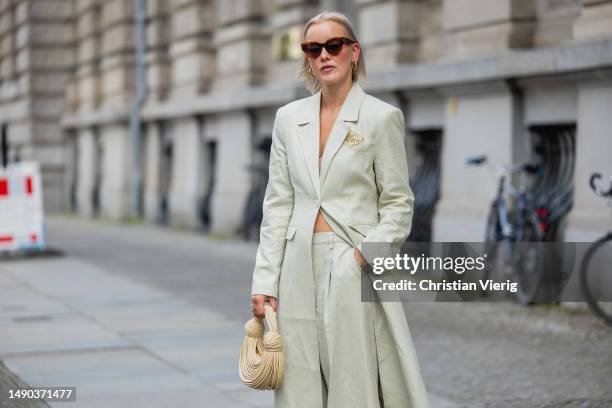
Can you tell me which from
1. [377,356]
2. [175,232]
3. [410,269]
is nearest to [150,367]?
[410,269]

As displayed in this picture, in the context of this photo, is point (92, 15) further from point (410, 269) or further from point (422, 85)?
point (410, 269)

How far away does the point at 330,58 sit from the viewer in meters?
4.25

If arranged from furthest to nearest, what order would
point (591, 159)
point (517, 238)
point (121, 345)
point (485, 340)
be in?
point (517, 238) → point (591, 159) → point (485, 340) → point (121, 345)

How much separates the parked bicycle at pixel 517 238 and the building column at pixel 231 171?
762 centimetres

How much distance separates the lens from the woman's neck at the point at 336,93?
4.31m

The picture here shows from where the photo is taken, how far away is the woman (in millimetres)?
4129

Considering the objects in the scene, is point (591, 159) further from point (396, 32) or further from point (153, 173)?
point (153, 173)

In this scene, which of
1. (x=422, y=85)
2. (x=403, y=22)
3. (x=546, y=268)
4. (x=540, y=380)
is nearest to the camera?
(x=540, y=380)

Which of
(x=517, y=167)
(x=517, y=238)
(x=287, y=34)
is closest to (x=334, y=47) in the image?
(x=517, y=238)

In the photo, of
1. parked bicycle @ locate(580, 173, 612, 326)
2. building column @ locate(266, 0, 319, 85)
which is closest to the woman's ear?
parked bicycle @ locate(580, 173, 612, 326)

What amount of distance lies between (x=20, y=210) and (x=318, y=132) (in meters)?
11.1

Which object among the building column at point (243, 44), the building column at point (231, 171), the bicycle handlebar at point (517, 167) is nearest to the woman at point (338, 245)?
the bicycle handlebar at point (517, 167)

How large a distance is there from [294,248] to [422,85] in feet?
29.0

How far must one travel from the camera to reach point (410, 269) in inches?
192
